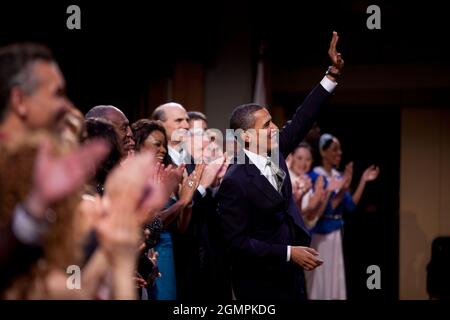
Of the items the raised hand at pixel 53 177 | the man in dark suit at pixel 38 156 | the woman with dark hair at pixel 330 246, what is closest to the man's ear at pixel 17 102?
the man in dark suit at pixel 38 156

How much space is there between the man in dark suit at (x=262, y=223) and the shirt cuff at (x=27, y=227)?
1640 millimetres

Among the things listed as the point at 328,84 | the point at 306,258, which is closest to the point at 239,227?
the point at 306,258

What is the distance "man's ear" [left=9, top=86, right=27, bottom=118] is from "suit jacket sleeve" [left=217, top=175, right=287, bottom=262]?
1.60 metres

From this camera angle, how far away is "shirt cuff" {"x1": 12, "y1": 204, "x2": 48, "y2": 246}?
115 centimetres

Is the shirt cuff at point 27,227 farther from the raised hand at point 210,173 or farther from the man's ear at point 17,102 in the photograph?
the raised hand at point 210,173

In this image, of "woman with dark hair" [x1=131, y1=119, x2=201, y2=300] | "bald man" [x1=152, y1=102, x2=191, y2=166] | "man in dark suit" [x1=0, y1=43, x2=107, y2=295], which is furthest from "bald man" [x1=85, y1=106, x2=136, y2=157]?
"man in dark suit" [x1=0, y1=43, x2=107, y2=295]

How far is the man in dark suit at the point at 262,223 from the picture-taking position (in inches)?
108

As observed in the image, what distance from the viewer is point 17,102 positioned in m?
1.27

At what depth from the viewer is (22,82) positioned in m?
1.26

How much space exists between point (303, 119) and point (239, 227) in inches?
24.6

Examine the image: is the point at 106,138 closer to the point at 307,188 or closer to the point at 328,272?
the point at 307,188

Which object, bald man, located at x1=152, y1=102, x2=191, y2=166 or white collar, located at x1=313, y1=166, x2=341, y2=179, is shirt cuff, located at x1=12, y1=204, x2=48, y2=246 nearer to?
bald man, located at x1=152, y1=102, x2=191, y2=166

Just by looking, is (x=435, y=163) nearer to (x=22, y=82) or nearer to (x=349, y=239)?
(x=349, y=239)

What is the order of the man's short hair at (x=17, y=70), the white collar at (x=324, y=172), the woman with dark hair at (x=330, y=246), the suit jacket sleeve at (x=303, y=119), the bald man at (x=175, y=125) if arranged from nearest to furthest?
the man's short hair at (x=17, y=70)
the suit jacket sleeve at (x=303, y=119)
the bald man at (x=175, y=125)
the woman with dark hair at (x=330, y=246)
the white collar at (x=324, y=172)
